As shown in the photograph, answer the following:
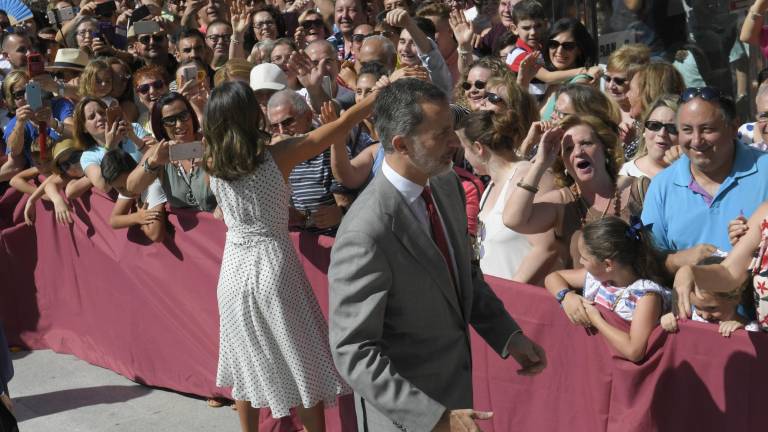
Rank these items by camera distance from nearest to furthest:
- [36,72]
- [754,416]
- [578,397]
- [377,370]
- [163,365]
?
[377,370], [754,416], [578,397], [163,365], [36,72]

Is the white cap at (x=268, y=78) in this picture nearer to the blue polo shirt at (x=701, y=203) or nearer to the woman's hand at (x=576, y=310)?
the blue polo shirt at (x=701, y=203)

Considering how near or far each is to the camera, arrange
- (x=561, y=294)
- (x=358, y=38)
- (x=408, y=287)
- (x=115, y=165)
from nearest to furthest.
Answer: (x=408, y=287) → (x=561, y=294) → (x=115, y=165) → (x=358, y=38)

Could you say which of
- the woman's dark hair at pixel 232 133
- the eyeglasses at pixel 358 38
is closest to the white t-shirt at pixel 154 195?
the woman's dark hair at pixel 232 133

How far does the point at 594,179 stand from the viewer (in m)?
5.24

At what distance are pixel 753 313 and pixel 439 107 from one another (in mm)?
1563

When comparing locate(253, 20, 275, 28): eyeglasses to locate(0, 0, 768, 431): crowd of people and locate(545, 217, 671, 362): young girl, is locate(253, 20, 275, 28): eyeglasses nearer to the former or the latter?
locate(0, 0, 768, 431): crowd of people

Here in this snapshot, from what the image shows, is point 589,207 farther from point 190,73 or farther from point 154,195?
point 154,195

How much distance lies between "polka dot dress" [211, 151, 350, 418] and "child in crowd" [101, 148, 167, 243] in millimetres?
1537

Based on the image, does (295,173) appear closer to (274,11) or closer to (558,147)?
(558,147)

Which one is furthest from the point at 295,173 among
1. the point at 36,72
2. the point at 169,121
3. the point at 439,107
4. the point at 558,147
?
the point at 36,72

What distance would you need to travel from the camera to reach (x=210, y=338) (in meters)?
Result: 6.82

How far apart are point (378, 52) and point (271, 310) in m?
2.93

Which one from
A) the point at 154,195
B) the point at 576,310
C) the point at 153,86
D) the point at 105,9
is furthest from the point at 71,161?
the point at 105,9

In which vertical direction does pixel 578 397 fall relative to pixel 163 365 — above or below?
above
